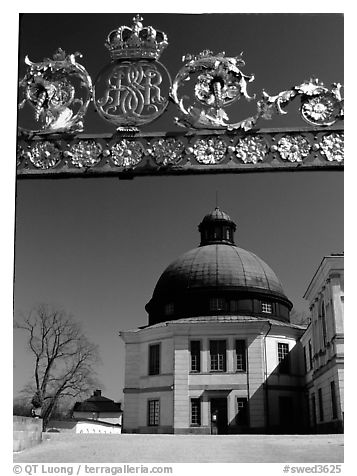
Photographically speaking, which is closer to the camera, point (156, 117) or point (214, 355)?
point (156, 117)

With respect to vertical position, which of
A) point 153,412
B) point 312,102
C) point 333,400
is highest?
point 312,102

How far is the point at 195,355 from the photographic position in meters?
33.4

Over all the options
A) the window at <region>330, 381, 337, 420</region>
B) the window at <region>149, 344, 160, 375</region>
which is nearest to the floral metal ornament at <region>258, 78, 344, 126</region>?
the window at <region>330, 381, 337, 420</region>

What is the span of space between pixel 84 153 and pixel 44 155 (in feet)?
1.69

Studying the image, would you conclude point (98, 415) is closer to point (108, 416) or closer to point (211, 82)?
point (108, 416)

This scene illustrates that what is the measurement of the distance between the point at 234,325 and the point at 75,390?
19915 mm

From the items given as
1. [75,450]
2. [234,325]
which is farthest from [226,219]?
[75,450]

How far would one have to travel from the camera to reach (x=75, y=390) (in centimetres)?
1431

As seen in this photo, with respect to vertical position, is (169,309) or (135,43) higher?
(135,43)

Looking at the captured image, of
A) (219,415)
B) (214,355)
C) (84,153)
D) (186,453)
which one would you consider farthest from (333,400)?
(84,153)

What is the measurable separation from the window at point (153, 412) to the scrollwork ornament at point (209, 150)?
89.8ft

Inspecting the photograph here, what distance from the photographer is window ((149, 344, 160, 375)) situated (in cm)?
3412

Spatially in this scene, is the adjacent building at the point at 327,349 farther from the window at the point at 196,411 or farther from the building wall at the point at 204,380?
the window at the point at 196,411
